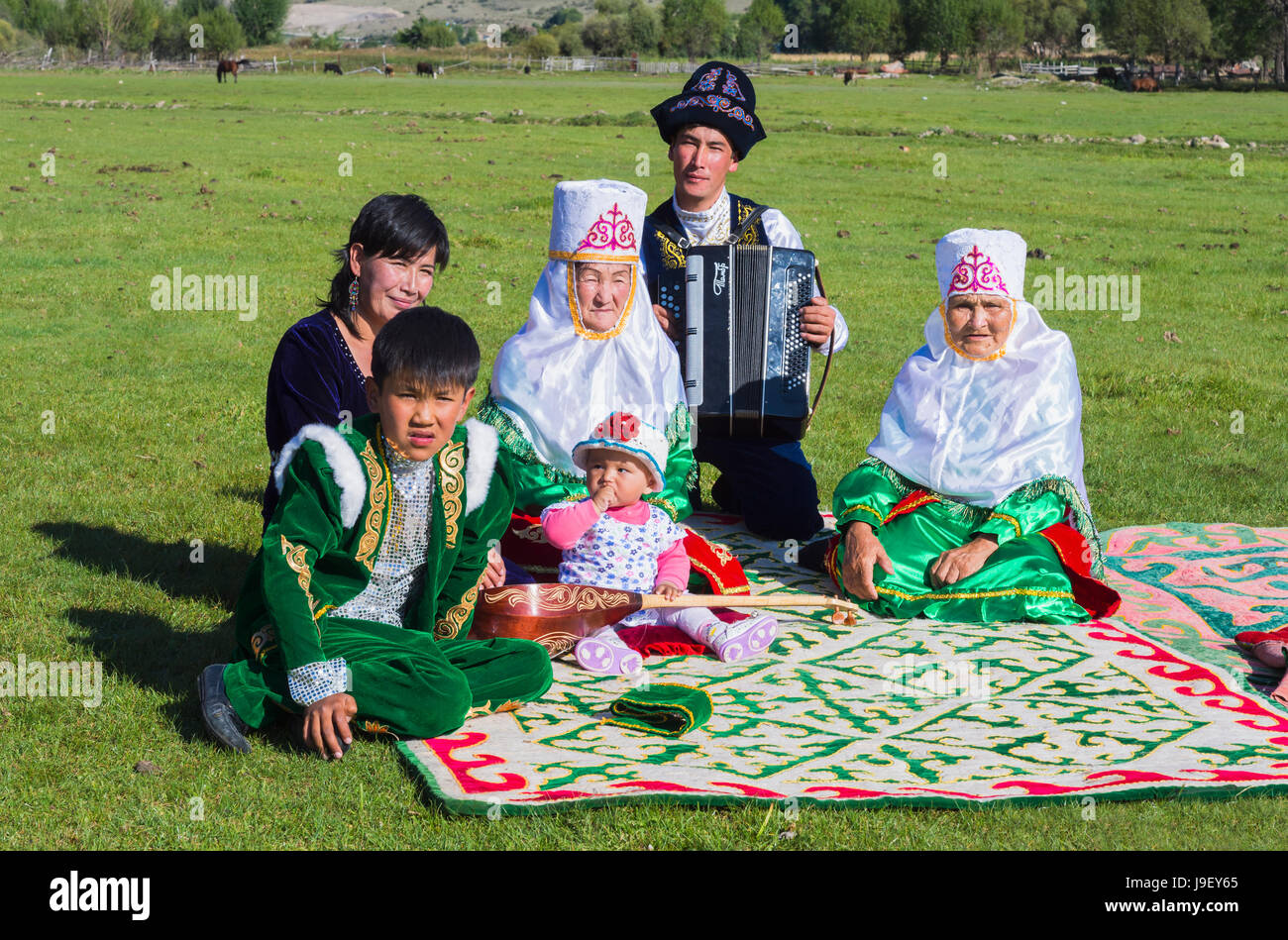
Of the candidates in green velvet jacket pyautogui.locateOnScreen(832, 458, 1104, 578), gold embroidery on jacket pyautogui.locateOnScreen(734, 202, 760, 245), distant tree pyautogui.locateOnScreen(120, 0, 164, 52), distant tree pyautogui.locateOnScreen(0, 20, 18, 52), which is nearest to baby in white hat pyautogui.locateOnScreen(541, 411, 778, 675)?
green velvet jacket pyautogui.locateOnScreen(832, 458, 1104, 578)

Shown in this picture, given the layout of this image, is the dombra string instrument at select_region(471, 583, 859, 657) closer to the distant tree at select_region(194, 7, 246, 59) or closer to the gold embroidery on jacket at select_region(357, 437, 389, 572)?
the gold embroidery on jacket at select_region(357, 437, 389, 572)

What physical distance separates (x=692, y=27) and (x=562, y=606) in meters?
137

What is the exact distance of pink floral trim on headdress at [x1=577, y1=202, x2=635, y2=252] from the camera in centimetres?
697

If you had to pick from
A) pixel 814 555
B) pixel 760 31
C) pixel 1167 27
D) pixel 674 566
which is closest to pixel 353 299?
pixel 674 566

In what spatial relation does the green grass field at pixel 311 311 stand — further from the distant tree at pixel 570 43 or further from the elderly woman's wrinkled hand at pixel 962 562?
the distant tree at pixel 570 43

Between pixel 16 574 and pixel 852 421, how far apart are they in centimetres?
655

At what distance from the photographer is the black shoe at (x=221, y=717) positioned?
505cm

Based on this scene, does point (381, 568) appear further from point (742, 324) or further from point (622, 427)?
point (742, 324)

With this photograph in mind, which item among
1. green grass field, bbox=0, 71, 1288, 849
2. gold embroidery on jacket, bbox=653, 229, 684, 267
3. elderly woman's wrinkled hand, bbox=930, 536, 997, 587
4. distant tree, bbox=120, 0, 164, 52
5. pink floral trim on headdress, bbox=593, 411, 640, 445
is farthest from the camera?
distant tree, bbox=120, 0, 164, 52

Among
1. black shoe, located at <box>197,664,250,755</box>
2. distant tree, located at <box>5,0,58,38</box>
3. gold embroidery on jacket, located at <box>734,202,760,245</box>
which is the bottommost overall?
black shoe, located at <box>197,664,250,755</box>

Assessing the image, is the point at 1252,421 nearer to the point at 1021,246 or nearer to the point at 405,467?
the point at 1021,246

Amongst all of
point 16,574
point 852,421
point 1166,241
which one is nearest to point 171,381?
point 16,574

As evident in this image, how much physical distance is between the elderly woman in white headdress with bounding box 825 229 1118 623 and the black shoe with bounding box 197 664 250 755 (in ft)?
10.6

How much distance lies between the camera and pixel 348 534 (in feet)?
17.2
